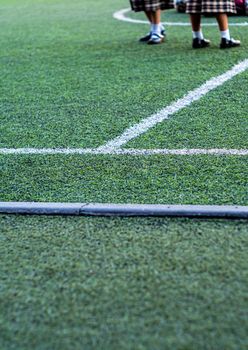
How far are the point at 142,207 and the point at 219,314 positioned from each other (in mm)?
888

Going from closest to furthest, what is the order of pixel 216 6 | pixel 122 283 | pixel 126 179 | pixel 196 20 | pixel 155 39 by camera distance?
pixel 122 283
pixel 126 179
pixel 216 6
pixel 196 20
pixel 155 39

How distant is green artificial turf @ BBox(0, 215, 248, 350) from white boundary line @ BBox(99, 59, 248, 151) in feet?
4.02

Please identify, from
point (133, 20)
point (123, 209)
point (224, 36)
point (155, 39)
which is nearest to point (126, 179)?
point (123, 209)

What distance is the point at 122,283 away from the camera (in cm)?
247

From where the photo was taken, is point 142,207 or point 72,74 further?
point 72,74

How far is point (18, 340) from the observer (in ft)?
7.13

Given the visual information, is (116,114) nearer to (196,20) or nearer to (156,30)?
(196,20)

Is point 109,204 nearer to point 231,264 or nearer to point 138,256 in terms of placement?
point 138,256

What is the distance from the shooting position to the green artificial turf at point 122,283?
2.16 metres

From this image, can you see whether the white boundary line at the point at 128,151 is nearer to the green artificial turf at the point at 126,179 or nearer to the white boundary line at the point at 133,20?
the green artificial turf at the point at 126,179

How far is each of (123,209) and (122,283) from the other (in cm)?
61

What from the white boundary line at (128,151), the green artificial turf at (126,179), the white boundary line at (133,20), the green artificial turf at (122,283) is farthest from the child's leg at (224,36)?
the green artificial turf at (122,283)

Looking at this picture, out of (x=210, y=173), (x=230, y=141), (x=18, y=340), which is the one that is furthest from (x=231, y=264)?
(x=230, y=141)

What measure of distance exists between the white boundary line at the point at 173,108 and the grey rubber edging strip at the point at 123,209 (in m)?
0.96
